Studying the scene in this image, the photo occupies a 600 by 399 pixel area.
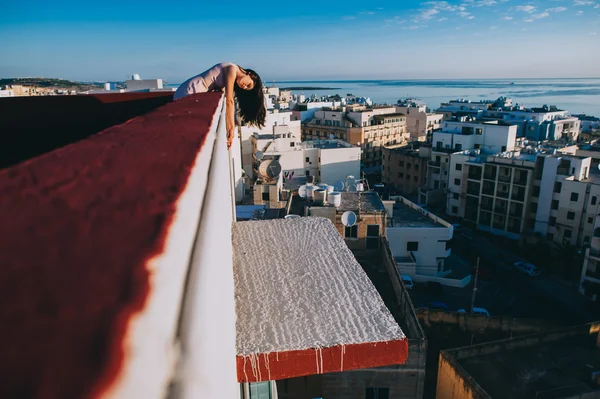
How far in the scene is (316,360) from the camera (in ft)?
5.23

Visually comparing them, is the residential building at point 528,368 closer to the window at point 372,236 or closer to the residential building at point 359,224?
the window at point 372,236

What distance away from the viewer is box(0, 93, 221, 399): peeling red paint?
1.28 ft

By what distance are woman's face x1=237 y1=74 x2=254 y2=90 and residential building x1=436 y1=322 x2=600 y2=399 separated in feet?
33.0

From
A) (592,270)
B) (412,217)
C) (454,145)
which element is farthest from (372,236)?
(454,145)

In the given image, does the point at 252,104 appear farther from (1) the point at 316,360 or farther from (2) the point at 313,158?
(2) the point at 313,158

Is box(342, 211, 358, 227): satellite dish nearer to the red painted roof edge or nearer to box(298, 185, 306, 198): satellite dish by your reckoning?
box(298, 185, 306, 198): satellite dish

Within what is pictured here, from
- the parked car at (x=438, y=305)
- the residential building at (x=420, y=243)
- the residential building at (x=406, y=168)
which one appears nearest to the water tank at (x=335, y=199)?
the residential building at (x=420, y=243)

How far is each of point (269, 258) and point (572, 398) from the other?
11522 mm

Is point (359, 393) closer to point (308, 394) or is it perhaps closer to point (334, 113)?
point (308, 394)

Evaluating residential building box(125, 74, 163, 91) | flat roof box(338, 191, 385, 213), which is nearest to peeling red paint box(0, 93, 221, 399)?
flat roof box(338, 191, 385, 213)

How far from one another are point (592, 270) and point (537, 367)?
13560 mm

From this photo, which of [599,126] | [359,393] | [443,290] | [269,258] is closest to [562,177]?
[443,290]

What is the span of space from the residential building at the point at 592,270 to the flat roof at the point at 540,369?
10.7 metres

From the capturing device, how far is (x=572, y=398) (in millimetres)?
10414
